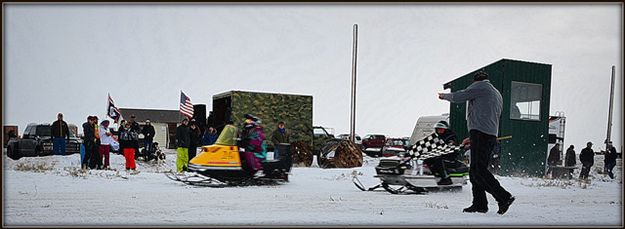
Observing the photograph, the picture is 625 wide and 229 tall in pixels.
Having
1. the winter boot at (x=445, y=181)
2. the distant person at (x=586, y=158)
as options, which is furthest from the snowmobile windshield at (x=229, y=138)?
the distant person at (x=586, y=158)

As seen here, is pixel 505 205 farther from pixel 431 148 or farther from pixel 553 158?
pixel 553 158

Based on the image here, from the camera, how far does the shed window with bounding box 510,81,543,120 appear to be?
14383 millimetres

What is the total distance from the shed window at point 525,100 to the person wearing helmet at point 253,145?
8.13m

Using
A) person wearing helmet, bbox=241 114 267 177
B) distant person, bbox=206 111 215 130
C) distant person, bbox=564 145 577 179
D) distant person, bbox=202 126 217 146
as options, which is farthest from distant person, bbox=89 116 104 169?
distant person, bbox=564 145 577 179

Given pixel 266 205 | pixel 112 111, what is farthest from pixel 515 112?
pixel 112 111

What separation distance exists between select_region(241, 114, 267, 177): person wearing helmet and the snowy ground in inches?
19.2

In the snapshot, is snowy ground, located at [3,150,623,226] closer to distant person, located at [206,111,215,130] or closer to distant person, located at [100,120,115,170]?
distant person, located at [100,120,115,170]

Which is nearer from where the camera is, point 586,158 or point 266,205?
point 266,205

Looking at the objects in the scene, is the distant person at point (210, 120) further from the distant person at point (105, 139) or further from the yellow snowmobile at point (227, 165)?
the yellow snowmobile at point (227, 165)

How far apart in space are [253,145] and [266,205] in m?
2.90

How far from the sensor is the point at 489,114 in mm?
5664

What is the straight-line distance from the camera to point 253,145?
934 centimetres

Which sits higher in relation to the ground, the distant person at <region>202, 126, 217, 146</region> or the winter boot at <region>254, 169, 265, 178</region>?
the distant person at <region>202, 126, 217, 146</region>

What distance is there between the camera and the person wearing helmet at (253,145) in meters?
9.30
